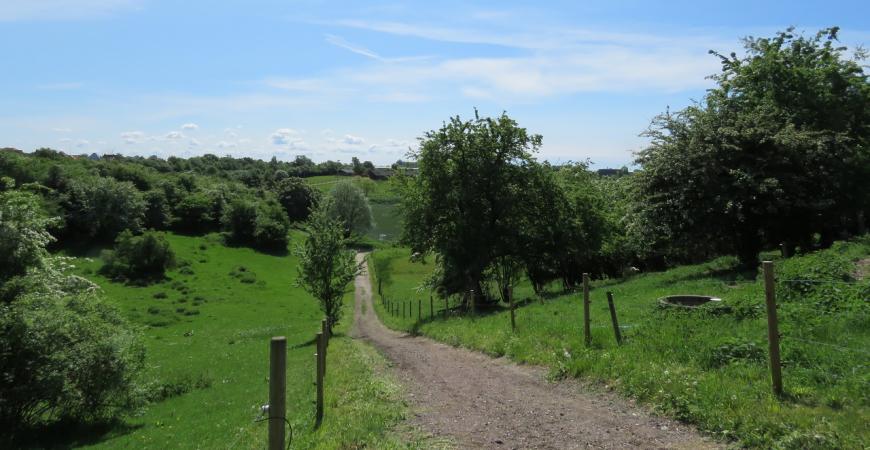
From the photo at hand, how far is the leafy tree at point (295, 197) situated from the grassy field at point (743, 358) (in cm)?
12435

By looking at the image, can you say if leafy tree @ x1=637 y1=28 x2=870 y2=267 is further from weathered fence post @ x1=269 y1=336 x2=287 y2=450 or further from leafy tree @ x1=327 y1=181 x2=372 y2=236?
leafy tree @ x1=327 y1=181 x2=372 y2=236

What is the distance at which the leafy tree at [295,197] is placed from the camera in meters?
136

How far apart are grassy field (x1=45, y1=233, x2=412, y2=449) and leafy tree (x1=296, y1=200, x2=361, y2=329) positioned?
3461 millimetres

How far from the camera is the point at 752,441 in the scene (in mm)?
6859

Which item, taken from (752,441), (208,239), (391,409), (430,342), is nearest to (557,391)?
(391,409)

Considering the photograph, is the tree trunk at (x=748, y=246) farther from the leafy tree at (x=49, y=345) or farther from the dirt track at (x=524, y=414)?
the leafy tree at (x=49, y=345)

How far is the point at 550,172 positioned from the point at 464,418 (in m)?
29.7

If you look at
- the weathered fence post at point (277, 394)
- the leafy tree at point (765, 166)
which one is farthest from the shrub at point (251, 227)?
the weathered fence post at point (277, 394)

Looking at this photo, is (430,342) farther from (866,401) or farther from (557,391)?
(866,401)

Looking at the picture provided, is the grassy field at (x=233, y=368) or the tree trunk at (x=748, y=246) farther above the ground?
the tree trunk at (x=748, y=246)

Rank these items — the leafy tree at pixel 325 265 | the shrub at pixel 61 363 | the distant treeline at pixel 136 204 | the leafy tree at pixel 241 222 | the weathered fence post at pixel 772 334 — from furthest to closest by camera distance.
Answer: the leafy tree at pixel 241 222 < the distant treeline at pixel 136 204 < the leafy tree at pixel 325 265 < the shrub at pixel 61 363 < the weathered fence post at pixel 772 334

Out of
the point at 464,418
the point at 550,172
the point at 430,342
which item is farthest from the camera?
the point at 550,172

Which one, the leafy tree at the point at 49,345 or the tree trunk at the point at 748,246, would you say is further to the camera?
the tree trunk at the point at 748,246

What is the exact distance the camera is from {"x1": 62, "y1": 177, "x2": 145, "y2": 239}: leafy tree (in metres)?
87.2
